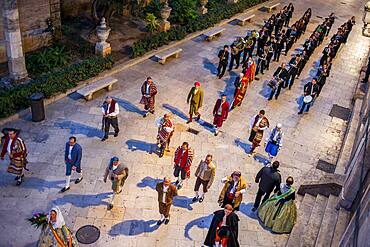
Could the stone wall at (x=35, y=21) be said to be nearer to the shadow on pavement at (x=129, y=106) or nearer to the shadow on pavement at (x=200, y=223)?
the shadow on pavement at (x=129, y=106)

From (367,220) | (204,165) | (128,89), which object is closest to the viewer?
(367,220)

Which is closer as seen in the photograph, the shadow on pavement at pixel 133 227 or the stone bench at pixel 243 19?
the shadow on pavement at pixel 133 227

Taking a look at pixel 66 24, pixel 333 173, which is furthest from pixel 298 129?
pixel 66 24

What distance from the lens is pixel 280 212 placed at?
10953 mm

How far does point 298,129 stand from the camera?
15.6m

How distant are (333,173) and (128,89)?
7.59 meters

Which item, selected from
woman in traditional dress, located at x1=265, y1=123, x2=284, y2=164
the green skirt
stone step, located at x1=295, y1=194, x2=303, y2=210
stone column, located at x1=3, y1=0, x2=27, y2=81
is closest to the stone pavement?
the green skirt

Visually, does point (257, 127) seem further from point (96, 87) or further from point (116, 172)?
point (96, 87)

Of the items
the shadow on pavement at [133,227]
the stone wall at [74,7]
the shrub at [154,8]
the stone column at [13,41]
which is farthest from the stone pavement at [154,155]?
the stone wall at [74,7]

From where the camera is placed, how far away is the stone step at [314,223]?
10766mm

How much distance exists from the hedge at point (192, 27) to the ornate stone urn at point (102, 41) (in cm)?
113

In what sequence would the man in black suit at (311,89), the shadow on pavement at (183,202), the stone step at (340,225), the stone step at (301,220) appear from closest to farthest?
the stone step at (340,225) < the stone step at (301,220) < the shadow on pavement at (183,202) < the man in black suit at (311,89)

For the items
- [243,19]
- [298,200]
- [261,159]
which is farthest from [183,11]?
[298,200]

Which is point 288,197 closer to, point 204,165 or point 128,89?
point 204,165
